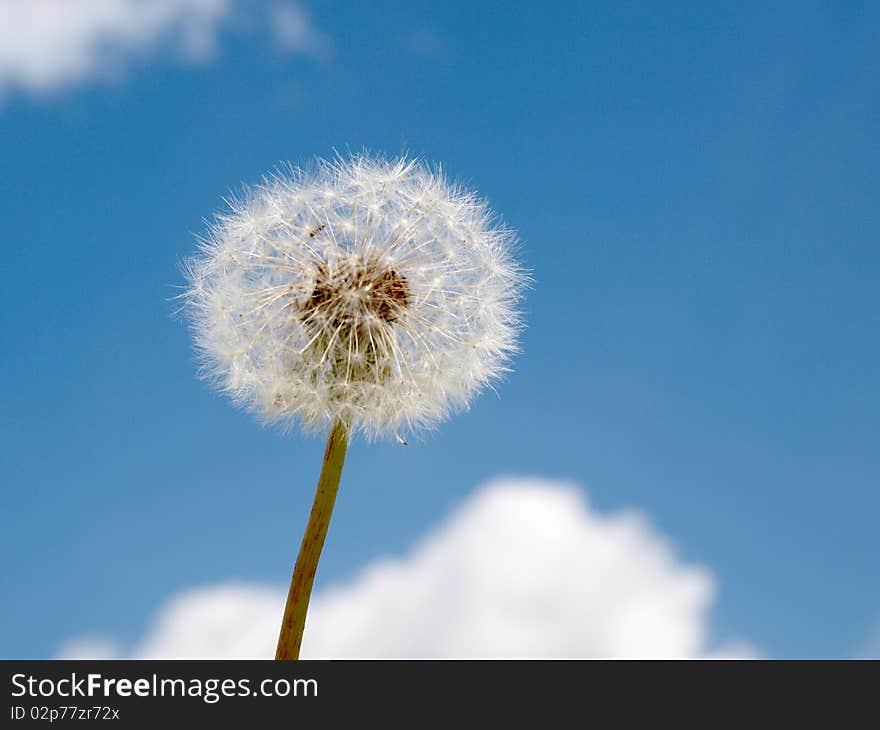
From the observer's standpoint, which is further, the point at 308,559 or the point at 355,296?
the point at 355,296

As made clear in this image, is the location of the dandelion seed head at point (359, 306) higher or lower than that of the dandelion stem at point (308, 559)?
higher

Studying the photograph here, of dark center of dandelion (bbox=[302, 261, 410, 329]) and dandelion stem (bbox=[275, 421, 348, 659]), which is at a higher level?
dark center of dandelion (bbox=[302, 261, 410, 329])

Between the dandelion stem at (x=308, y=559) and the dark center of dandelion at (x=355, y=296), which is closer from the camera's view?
the dandelion stem at (x=308, y=559)

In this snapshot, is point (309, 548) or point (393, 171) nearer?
point (309, 548)

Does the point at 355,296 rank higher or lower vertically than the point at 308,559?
higher

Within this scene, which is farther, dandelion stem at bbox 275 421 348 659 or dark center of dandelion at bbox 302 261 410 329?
dark center of dandelion at bbox 302 261 410 329

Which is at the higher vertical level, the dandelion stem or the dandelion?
the dandelion
